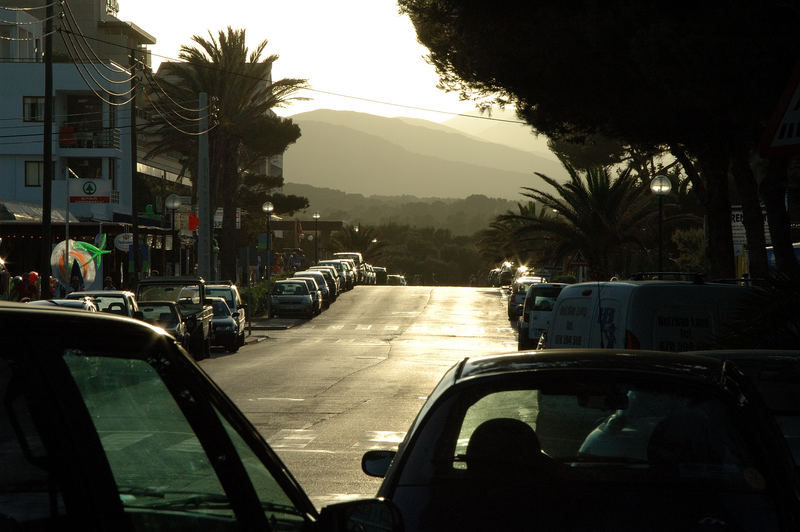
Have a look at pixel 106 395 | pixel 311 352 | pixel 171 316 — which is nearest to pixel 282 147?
pixel 311 352

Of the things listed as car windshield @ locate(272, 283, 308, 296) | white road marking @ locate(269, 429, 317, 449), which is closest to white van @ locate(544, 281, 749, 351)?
white road marking @ locate(269, 429, 317, 449)

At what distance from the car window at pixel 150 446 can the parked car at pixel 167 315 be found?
24960mm

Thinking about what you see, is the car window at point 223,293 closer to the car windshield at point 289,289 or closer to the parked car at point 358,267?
the car windshield at point 289,289

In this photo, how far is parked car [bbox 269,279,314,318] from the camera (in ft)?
168

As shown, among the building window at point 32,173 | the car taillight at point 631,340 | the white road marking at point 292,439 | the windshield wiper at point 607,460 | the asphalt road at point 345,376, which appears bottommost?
the asphalt road at point 345,376

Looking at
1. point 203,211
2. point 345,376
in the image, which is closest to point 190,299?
point 345,376

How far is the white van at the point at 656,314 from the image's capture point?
11.3m

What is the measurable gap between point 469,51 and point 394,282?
8043 cm

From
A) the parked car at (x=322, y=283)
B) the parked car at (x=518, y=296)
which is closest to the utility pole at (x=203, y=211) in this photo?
the parked car at (x=518, y=296)

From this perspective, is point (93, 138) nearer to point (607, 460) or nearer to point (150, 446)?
point (607, 460)

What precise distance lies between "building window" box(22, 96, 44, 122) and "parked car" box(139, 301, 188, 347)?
35.9 metres

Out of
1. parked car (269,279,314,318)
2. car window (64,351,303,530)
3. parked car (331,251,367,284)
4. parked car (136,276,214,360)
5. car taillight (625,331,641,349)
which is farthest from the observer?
parked car (331,251,367,284)

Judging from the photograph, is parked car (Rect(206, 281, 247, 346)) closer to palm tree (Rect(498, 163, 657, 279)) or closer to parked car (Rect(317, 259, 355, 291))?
palm tree (Rect(498, 163, 657, 279))

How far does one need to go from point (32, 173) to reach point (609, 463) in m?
58.9
